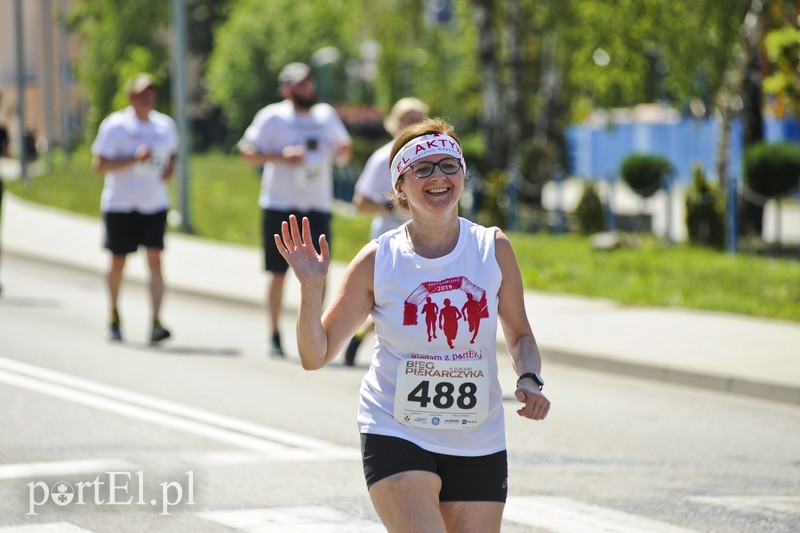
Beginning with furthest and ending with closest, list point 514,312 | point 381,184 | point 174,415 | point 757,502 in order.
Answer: point 381,184
point 174,415
point 757,502
point 514,312

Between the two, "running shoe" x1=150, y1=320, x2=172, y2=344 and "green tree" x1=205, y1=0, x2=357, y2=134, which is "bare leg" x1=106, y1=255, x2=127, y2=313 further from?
"green tree" x1=205, y1=0, x2=357, y2=134

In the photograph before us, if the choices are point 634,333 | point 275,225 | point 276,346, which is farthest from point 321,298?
point 634,333

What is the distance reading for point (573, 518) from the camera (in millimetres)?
6996

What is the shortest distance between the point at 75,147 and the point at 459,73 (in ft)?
73.0

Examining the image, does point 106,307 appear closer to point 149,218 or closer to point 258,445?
point 149,218

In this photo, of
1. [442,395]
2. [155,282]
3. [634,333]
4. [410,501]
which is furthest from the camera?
[634,333]

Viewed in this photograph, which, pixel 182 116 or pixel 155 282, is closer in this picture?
pixel 155 282

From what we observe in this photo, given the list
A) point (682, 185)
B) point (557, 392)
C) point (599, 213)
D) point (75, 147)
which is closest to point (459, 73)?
point (682, 185)

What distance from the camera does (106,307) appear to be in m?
15.4

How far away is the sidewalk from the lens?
36.9 ft

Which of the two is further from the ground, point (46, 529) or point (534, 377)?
point (534, 377)

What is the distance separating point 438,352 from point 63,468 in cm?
356

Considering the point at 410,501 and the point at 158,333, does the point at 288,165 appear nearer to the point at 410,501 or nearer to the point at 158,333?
the point at 158,333

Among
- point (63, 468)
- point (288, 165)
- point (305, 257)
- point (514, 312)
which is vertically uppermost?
point (305, 257)
